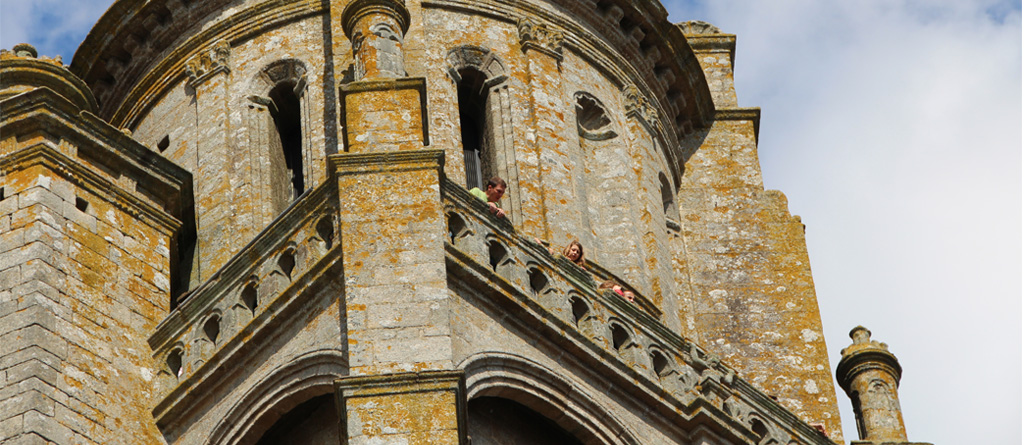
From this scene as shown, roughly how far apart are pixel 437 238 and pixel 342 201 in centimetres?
93

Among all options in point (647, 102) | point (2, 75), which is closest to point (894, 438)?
point (647, 102)

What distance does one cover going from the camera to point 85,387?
2369cm

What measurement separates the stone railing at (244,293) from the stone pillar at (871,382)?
20.9 ft

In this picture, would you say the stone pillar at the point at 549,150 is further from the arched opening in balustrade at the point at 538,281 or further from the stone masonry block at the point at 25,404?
the stone masonry block at the point at 25,404

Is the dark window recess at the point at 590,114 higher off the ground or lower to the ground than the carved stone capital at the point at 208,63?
lower

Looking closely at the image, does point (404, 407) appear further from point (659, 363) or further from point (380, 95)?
point (380, 95)

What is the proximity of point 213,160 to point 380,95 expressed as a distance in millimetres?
5059

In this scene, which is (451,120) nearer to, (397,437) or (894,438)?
(894,438)

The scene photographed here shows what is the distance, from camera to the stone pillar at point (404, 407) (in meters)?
21.3

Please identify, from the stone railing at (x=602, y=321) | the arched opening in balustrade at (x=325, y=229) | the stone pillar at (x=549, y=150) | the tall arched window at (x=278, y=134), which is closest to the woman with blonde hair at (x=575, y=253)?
the stone pillar at (x=549, y=150)

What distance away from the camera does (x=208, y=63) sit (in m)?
30.4

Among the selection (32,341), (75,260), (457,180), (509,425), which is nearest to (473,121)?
(457,180)

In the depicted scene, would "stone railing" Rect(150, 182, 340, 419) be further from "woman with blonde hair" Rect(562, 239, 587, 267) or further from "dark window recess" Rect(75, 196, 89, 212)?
"woman with blonde hair" Rect(562, 239, 587, 267)

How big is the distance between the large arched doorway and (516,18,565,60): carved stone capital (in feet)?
25.0
